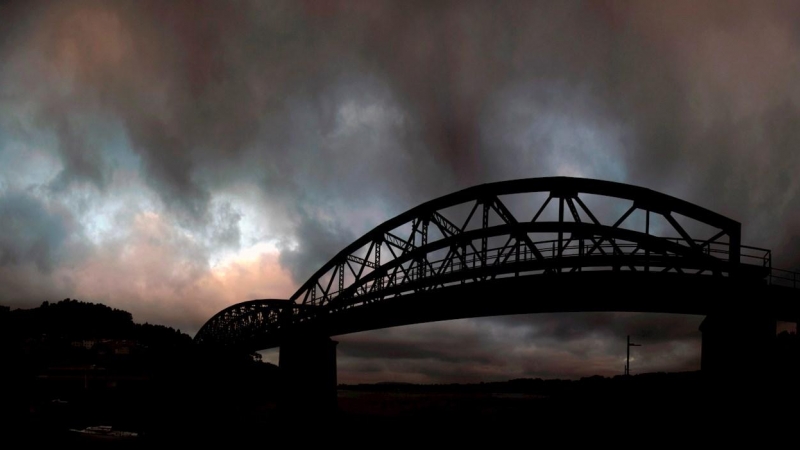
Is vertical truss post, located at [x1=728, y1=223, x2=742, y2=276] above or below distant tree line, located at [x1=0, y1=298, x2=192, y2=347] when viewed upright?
above

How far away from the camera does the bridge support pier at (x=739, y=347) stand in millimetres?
29359

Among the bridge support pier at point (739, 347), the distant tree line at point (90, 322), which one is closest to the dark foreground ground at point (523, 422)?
the bridge support pier at point (739, 347)

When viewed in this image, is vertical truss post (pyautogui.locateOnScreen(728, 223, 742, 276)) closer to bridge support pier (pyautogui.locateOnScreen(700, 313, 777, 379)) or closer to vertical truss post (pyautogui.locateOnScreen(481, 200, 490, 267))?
bridge support pier (pyautogui.locateOnScreen(700, 313, 777, 379))

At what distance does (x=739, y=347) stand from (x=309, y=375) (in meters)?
30.8

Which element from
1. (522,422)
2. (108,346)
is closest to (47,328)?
(108,346)

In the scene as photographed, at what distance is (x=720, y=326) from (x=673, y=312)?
8.44ft

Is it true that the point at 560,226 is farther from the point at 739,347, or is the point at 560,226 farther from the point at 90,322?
the point at 90,322

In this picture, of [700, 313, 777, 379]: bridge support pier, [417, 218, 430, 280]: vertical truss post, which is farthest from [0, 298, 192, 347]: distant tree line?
[700, 313, 777, 379]: bridge support pier

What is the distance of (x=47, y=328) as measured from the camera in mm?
140625

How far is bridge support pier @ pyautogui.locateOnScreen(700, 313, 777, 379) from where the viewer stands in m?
29.4

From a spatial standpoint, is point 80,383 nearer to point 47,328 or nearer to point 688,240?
point 688,240

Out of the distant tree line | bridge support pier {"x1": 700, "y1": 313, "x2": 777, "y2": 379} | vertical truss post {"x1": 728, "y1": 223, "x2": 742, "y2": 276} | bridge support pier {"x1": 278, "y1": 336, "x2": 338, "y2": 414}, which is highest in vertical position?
vertical truss post {"x1": 728, "y1": 223, "x2": 742, "y2": 276}

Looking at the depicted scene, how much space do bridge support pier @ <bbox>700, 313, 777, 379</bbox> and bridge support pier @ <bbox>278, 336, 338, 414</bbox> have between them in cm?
2752

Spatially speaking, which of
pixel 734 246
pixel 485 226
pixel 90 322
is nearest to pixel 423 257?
pixel 485 226
